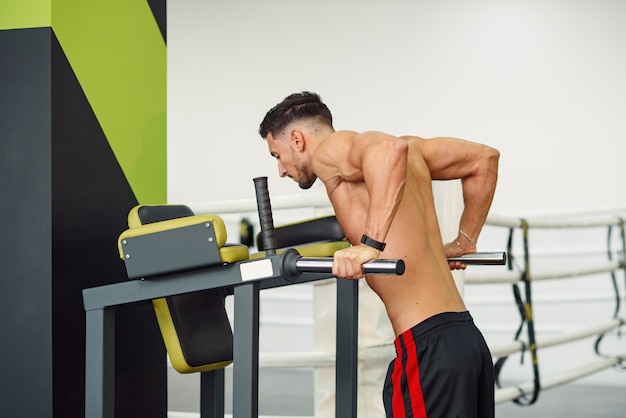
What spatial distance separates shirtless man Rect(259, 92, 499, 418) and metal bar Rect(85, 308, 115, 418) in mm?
635

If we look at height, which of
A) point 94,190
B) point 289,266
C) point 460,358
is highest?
point 94,190

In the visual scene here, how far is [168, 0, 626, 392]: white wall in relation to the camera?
18.3ft

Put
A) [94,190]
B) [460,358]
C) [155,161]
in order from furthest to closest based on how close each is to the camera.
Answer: [155,161] → [94,190] → [460,358]

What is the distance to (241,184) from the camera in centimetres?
618

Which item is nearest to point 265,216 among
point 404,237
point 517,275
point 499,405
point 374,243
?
point 374,243

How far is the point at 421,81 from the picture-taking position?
5906 millimetres

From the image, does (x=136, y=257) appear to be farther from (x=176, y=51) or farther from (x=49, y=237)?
(x=176, y=51)

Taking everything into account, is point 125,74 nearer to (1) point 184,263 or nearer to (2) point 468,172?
(1) point 184,263

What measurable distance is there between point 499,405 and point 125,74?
3.56m

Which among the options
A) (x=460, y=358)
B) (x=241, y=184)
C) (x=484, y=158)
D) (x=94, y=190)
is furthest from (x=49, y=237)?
(x=241, y=184)

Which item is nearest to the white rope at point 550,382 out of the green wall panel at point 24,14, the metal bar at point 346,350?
the metal bar at point 346,350

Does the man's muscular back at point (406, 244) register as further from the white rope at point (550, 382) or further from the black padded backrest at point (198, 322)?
the white rope at point (550, 382)

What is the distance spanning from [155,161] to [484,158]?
42.0 inches

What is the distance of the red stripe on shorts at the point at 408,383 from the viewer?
6.41 feet
